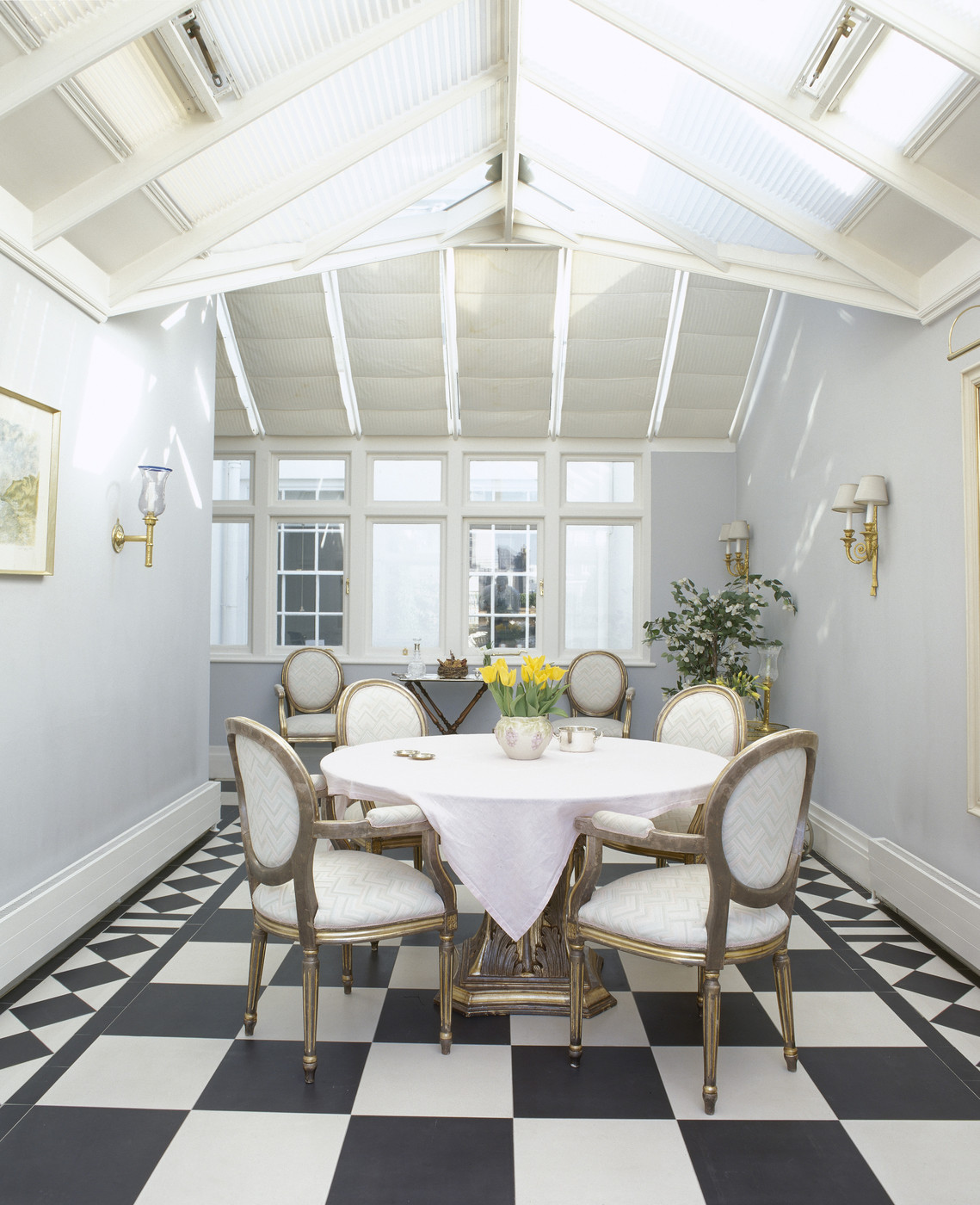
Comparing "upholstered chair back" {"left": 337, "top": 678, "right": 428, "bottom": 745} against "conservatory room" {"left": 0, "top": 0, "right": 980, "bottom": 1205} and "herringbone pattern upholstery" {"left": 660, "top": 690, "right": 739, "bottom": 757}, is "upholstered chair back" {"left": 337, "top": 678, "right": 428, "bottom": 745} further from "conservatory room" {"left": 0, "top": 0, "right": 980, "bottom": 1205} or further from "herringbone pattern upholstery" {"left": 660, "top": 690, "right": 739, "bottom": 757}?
"herringbone pattern upholstery" {"left": 660, "top": 690, "right": 739, "bottom": 757}

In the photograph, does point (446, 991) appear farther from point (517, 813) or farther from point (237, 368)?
point (237, 368)

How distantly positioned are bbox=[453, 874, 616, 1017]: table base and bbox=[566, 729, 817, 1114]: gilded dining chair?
29cm

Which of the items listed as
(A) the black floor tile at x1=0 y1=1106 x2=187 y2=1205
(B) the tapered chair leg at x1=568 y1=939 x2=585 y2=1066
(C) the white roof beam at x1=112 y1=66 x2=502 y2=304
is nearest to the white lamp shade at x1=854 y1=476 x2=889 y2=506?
(C) the white roof beam at x1=112 y1=66 x2=502 y2=304

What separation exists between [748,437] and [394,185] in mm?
3206

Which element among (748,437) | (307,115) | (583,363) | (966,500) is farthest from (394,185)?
(748,437)

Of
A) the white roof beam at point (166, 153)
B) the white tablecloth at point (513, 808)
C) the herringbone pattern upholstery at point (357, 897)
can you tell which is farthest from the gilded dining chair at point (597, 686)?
the white roof beam at point (166, 153)

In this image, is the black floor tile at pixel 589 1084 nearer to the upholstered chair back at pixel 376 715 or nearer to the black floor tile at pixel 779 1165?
the black floor tile at pixel 779 1165

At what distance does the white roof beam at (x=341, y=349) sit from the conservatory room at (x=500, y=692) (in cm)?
4

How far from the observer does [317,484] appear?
651cm

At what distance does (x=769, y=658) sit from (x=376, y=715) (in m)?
2.64

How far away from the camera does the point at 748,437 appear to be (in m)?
5.98

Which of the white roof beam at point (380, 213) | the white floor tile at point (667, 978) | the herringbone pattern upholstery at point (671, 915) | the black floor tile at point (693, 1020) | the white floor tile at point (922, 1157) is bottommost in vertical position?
the white floor tile at point (667, 978)

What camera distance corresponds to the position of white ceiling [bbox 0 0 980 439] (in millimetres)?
2518

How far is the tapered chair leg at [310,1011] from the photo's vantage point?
2170mm
